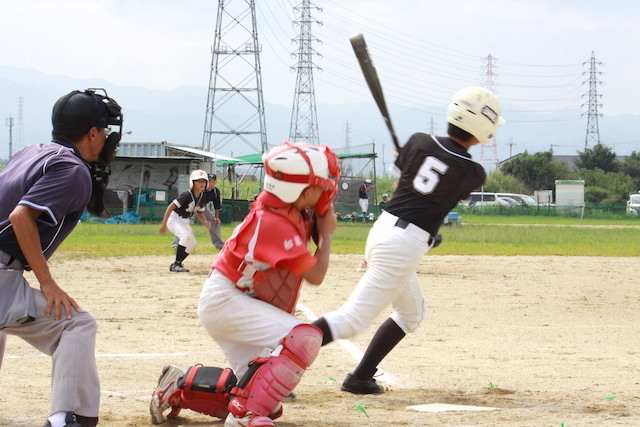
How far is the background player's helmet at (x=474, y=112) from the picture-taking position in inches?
215

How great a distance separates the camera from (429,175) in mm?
5328

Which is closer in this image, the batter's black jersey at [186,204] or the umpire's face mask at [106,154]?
the umpire's face mask at [106,154]

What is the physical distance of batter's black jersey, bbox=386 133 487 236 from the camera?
532cm

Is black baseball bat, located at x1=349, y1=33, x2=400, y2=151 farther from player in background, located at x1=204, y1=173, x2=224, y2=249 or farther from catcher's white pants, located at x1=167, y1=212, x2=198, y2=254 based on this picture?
player in background, located at x1=204, y1=173, x2=224, y2=249

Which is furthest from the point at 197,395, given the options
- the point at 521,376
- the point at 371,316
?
the point at 521,376

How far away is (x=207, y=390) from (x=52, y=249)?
1217 mm

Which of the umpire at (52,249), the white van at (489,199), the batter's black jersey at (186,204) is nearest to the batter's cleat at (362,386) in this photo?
the umpire at (52,249)

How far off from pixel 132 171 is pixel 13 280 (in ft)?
104

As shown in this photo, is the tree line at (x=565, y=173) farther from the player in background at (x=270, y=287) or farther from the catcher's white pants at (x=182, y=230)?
the player in background at (x=270, y=287)

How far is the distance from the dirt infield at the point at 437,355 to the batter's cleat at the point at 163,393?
4.2 inches

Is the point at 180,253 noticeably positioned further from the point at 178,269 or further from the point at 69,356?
the point at 69,356

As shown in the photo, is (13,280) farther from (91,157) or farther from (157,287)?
(157,287)

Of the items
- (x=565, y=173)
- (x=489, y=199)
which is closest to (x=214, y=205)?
(x=489, y=199)

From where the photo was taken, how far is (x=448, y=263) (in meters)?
17.1
